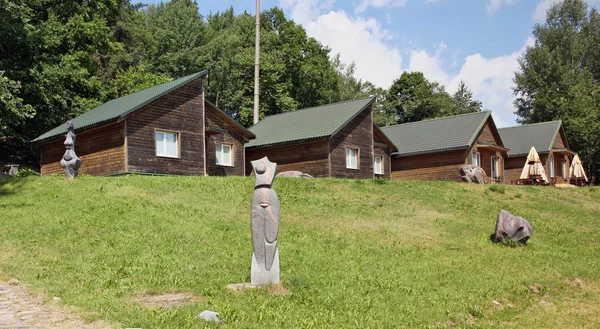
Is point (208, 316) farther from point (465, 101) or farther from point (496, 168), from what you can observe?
point (465, 101)

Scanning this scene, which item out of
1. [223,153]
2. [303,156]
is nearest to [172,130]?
[223,153]

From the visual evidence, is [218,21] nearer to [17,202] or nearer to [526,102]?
[526,102]

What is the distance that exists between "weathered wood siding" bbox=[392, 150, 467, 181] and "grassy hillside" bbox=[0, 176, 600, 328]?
11981mm

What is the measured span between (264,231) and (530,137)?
39.2m

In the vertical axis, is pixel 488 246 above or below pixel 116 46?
below

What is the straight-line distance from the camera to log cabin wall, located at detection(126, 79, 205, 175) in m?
27.3

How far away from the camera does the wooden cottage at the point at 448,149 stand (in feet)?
123

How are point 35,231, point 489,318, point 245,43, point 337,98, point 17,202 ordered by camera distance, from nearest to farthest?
point 489,318
point 35,231
point 17,202
point 245,43
point 337,98

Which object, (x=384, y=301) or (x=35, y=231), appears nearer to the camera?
(x=384, y=301)

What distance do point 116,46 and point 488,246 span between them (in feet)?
122

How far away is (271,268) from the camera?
35.8ft

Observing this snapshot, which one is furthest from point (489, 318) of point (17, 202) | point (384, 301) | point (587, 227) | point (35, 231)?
point (17, 202)

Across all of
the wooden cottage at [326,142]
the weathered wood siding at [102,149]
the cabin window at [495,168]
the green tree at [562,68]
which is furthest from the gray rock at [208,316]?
the green tree at [562,68]

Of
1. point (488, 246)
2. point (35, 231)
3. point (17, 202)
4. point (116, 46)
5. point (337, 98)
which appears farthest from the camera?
point (337, 98)
